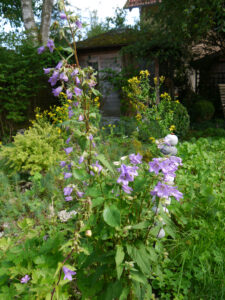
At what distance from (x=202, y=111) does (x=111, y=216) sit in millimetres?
8094

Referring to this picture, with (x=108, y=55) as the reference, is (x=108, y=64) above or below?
below

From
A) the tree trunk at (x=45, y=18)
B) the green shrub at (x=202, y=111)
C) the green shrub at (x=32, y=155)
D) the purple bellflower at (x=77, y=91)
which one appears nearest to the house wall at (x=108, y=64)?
the tree trunk at (x=45, y=18)

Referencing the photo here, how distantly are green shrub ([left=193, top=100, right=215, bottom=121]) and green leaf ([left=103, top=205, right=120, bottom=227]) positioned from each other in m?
8.03

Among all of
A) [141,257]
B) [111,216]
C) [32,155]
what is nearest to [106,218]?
[111,216]

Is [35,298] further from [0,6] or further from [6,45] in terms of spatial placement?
[0,6]

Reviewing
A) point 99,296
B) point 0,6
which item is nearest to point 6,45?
point 99,296

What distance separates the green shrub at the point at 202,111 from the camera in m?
8.45

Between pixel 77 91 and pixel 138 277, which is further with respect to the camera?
pixel 77 91

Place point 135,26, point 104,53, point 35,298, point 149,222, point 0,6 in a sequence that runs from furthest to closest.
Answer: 1. point 0,6
2. point 104,53
3. point 135,26
4. point 35,298
5. point 149,222

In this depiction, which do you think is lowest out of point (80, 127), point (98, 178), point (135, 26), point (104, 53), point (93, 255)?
point (93, 255)

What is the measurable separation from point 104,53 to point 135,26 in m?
1.58

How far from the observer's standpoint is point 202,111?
8.43 meters

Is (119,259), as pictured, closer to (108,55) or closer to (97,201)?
(97,201)

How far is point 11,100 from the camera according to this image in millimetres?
6875
